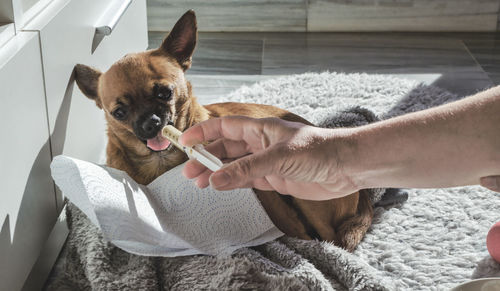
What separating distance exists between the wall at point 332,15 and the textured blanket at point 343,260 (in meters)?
1.65

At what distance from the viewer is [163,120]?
66.3 inches

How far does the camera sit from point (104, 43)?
2074mm

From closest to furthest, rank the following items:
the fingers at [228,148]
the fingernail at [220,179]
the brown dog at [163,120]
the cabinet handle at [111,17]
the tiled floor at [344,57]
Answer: the fingernail at [220,179] → the fingers at [228,148] → the brown dog at [163,120] → the cabinet handle at [111,17] → the tiled floor at [344,57]

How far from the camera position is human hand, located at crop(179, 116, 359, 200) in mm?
1121

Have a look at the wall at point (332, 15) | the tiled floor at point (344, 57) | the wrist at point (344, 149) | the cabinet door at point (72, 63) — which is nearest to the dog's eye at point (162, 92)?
the cabinet door at point (72, 63)

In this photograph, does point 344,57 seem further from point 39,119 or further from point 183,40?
A: point 39,119

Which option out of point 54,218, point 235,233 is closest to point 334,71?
point 235,233

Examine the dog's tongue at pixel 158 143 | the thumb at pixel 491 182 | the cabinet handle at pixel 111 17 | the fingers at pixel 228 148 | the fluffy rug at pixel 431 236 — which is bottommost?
the fluffy rug at pixel 431 236

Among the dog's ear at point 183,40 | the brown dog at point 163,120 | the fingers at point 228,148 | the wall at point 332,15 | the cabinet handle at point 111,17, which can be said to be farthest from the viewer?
the wall at point 332,15

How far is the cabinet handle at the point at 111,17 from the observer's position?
1936 mm

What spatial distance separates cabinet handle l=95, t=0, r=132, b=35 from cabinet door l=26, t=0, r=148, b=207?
12mm

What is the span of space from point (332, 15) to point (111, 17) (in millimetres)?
2006

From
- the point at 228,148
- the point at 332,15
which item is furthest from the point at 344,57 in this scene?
the point at 228,148

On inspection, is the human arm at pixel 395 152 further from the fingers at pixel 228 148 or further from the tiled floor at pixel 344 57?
the tiled floor at pixel 344 57
